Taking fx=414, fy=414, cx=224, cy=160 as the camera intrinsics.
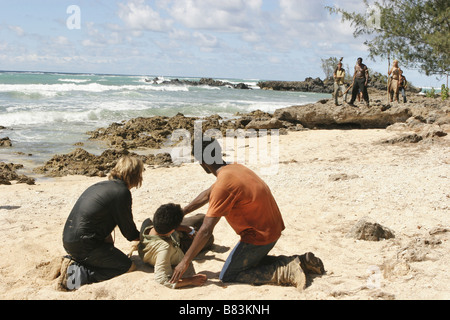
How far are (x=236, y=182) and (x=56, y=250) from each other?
93.0 inches

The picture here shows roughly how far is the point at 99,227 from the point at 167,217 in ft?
2.00

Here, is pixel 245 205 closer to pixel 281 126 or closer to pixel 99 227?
pixel 99 227

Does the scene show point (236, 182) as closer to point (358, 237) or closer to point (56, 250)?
point (358, 237)

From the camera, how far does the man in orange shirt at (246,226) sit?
331 cm

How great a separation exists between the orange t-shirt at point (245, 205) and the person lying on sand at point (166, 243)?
1.58 feet

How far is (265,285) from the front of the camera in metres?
3.51

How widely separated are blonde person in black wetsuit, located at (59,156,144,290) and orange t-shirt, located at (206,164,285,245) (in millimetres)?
820

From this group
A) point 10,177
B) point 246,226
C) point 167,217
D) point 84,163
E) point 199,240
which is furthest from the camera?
point 84,163

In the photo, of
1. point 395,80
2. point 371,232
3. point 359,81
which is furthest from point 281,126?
point 371,232

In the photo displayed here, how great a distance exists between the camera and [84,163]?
32.7ft

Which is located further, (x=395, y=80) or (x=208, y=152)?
(x=395, y=80)

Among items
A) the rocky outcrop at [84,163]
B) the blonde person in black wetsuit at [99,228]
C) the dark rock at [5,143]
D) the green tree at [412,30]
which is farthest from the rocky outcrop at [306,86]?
the blonde person in black wetsuit at [99,228]

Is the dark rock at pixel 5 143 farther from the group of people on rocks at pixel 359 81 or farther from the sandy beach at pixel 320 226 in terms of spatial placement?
the group of people on rocks at pixel 359 81
